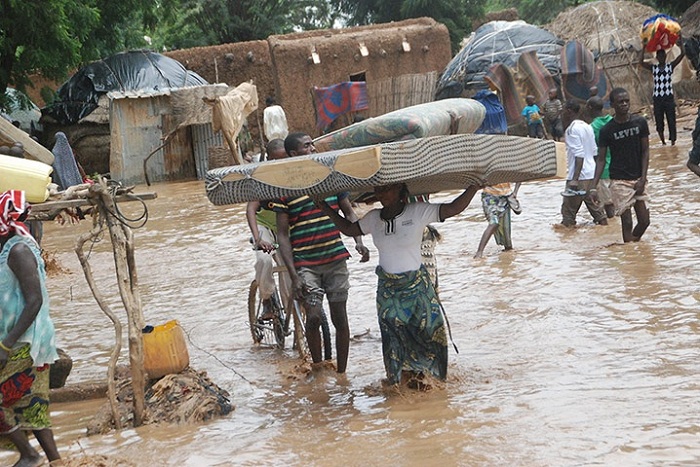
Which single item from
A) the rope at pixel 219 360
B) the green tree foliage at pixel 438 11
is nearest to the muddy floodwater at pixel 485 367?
the rope at pixel 219 360

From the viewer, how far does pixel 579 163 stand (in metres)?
11.4

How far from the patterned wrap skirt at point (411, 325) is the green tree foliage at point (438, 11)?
3040 cm

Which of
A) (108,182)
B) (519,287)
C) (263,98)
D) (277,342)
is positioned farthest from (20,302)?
(263,98)

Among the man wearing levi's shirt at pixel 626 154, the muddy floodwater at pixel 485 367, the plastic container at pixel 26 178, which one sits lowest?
the muddy floodwater at pixel 485 367

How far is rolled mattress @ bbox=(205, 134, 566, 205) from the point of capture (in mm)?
5316

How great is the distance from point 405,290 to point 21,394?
240cm

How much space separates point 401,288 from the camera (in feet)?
20.0

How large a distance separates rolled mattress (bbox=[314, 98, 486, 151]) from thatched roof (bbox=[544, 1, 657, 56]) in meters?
19.6

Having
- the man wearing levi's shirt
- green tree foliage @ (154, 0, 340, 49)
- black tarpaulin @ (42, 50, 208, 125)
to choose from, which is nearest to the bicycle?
the man wearing levi's shirt

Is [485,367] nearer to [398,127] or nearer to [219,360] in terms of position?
[398,127]

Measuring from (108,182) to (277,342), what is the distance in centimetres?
246

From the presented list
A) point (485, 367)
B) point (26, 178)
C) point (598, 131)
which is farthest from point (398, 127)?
point (598, 131)

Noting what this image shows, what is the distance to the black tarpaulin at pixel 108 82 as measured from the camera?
985 inches

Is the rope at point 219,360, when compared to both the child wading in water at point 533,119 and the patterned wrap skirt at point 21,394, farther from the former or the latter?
the child wading in water at point 533,119
